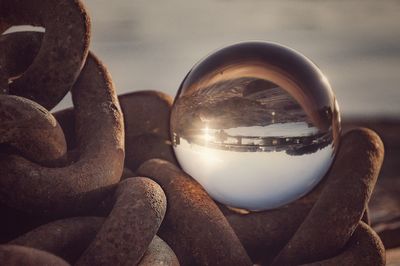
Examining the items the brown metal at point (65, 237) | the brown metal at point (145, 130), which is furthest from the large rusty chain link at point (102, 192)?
the brown metal at point (145, 130)

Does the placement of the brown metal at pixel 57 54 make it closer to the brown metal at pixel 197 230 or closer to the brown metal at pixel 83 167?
the brown metal at pixel 83 167

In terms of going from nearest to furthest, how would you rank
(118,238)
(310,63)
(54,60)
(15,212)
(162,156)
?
(118,238) < (15,212) < (54,60) < (310,63) < (162,156)

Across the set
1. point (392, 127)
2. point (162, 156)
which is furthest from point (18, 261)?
point (392, 127)

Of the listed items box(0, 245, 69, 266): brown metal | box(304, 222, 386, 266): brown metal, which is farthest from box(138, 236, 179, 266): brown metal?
box(304, 222, 386, 266): brown metal

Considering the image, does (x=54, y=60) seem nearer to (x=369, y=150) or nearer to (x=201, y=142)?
(x=201, y=142)

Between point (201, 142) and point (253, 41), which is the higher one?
point (253, 41)

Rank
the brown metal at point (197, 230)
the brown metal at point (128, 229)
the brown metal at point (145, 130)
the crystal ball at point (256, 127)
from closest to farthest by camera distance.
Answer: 1. the brown metal at point (128, 229)
2. the brown metal at point (197, 230)
3. the crystal ball at point (256, 127)
4. the brown metal at point (145, 130)

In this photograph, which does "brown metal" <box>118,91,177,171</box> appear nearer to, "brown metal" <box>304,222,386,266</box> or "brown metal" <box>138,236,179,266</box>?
"brown metal" <box>138,236,179,266</box>
